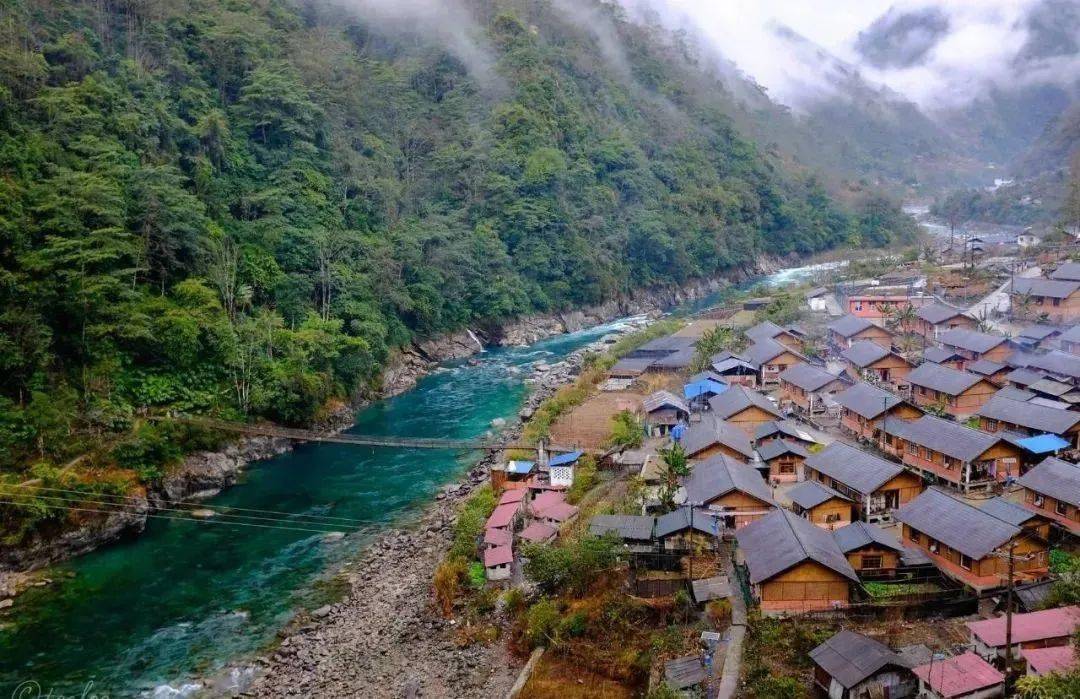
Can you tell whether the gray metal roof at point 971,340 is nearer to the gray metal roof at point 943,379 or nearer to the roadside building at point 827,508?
the gray metal roof at point 943,379

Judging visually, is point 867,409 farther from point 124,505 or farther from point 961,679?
point 124,505

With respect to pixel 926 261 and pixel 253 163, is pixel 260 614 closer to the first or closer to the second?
pixel 253 163

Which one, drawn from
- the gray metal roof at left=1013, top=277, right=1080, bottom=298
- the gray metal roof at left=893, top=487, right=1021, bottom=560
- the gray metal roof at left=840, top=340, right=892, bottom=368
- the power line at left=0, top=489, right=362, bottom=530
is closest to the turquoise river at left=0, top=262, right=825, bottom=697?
the power line at left=0, top=489, right=362, bottom=530

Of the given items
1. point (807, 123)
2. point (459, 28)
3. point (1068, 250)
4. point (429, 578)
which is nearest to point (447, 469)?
point (429, 578)

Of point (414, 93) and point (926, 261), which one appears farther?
point (414, 93)

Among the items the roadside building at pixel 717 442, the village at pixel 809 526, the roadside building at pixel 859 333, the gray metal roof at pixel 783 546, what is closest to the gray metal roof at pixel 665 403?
the village at pixel 809 526
